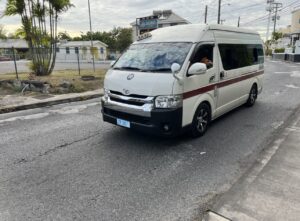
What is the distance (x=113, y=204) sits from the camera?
3.09 metres

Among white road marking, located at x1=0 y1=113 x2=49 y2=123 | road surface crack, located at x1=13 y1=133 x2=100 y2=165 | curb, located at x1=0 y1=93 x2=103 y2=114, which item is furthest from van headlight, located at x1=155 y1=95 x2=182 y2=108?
curb, located at x1=0 y1=93 x2=103 y2=114

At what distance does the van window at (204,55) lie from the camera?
195 inches

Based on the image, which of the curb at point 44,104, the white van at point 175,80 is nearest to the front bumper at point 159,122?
the white van at point 175,80

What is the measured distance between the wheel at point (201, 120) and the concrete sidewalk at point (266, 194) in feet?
4.25

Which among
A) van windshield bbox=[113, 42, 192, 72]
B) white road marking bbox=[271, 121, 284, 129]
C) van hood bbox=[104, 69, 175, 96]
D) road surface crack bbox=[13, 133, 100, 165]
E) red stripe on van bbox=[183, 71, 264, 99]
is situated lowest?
road surface crack bbox=[13, 133, 100, 165]

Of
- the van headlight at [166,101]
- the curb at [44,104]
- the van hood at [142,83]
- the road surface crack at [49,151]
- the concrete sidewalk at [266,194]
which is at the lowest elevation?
the concrete sidewalk at [266,194]

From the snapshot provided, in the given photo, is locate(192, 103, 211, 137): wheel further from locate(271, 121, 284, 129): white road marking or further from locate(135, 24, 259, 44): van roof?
locate(271, 121, 284, 129): white road marking

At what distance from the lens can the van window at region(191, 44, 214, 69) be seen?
4945 mm

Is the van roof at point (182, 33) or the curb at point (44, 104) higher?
the van roof at point (182, 33)

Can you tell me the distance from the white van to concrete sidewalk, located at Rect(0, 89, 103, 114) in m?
4.22

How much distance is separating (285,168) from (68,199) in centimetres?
321

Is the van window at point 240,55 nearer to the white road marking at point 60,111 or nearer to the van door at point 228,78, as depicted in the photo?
the van door at point 228,78

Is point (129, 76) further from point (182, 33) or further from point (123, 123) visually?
point (182, 33)

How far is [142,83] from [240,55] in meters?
3.51
